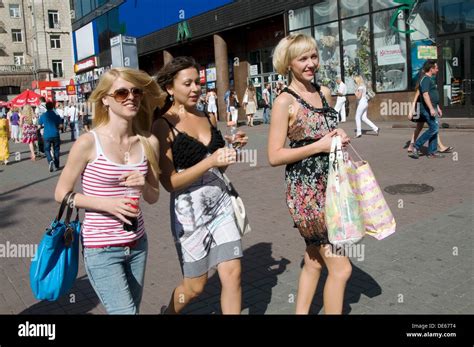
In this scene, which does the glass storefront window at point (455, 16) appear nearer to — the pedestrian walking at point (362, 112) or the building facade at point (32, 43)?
the pedestrian walking at point (362, 112)

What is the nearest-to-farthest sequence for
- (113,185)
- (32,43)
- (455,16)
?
1. (113,185)
2. (455,16)
3. (32,43)

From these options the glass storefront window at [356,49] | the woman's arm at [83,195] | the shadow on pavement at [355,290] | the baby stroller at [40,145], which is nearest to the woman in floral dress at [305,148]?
the shadow on pavement at [355,290]

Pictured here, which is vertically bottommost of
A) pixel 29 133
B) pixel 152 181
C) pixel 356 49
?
pixel 152 181

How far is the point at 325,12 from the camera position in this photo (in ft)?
67.4

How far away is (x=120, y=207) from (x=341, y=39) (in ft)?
62.9

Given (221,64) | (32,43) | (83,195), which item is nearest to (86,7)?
(221,64)

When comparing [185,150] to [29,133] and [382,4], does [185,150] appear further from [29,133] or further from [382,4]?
[382,4]

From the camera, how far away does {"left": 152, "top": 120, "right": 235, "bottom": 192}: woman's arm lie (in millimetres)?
2855

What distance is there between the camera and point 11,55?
61.9 meters

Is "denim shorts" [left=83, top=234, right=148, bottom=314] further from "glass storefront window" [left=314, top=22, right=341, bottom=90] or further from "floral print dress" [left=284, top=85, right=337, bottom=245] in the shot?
"glass storefront window" [left=314, top=22, right=341, bottom=90]

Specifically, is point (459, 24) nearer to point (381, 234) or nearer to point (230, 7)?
point (230, 7)

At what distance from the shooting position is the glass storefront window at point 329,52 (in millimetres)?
20516

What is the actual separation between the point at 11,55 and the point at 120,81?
220 ft

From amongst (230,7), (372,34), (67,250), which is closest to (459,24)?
(372,34)
